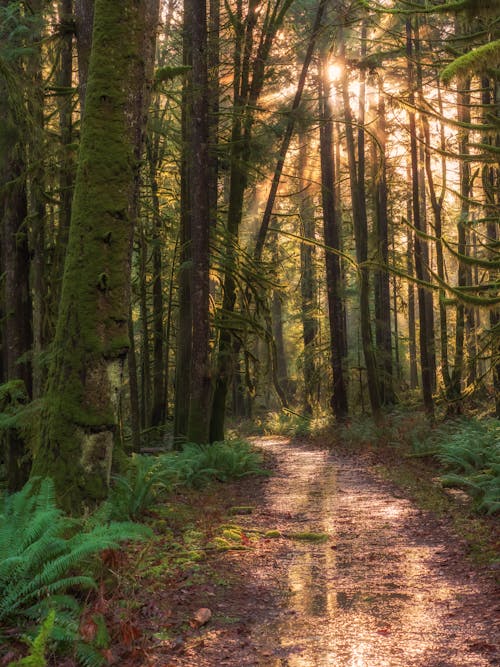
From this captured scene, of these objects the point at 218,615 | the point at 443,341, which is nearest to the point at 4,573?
the point at 218,615

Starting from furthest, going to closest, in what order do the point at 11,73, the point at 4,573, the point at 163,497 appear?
the point at 163,497 → the point at 11,73 → the point at 4,573

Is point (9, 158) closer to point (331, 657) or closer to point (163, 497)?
point (163, 497)

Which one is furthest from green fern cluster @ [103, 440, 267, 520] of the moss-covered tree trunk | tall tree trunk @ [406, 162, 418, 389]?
tall tree trunk @ [406, 162, 418, 389]

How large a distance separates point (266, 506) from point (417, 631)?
4.91m

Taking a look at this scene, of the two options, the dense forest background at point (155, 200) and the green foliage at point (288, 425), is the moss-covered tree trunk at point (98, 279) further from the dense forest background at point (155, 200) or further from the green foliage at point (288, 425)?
the green foliage at point (288, 425)

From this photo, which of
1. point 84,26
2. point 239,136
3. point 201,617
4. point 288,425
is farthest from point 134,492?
point 288,425

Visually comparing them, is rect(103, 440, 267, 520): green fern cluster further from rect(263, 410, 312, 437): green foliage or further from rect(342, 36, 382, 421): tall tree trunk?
A: rect(263, 410, 312, 437): green foliage

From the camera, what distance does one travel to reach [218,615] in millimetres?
5152

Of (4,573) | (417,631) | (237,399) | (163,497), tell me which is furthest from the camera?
(237,399)

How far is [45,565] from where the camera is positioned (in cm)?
436

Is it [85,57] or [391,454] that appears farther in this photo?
[391,454]

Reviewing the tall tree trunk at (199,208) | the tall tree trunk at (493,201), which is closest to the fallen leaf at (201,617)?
the tall tree trunk at (493,201)

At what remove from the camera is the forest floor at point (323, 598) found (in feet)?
14.4

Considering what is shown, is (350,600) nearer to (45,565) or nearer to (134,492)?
(45,565)
